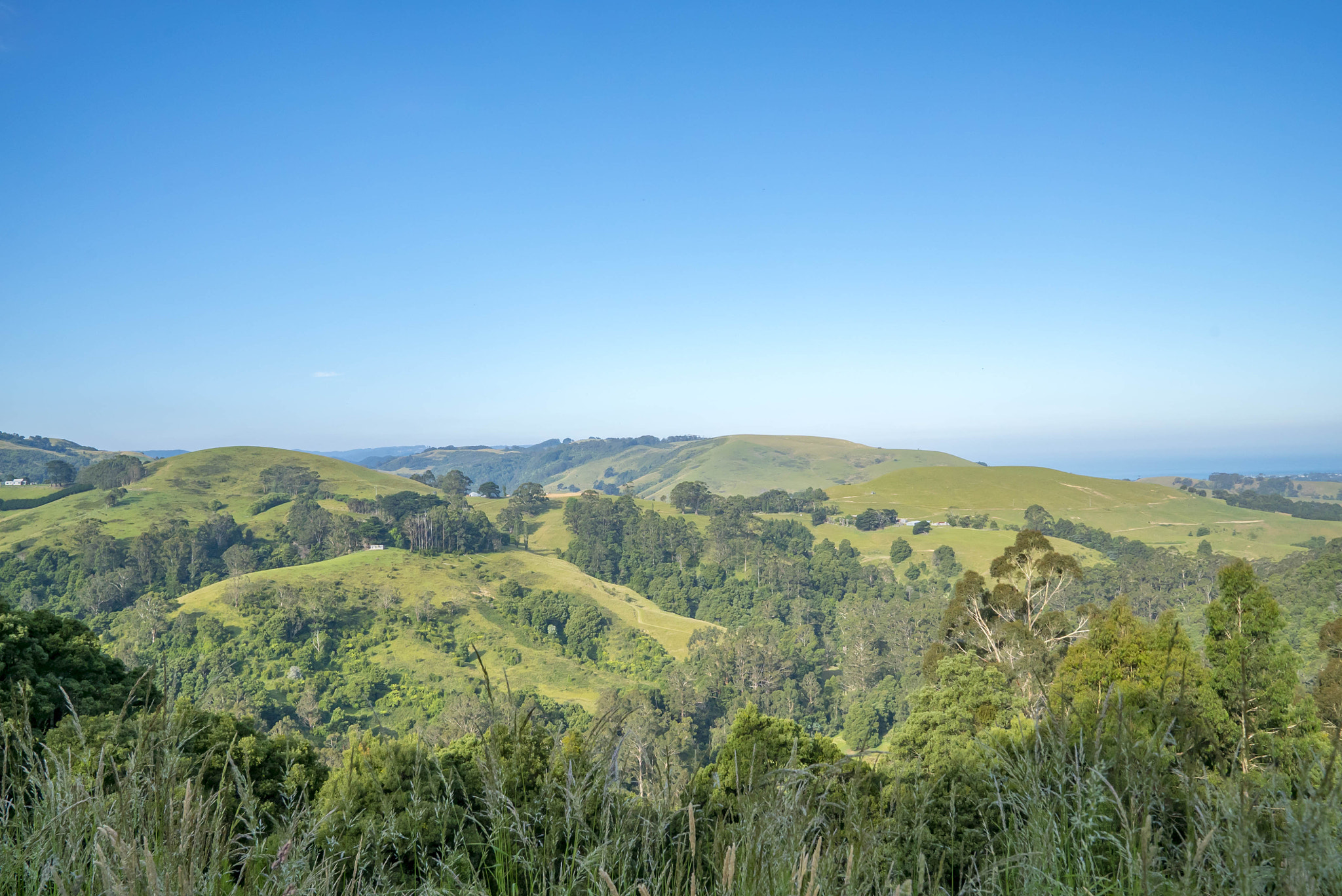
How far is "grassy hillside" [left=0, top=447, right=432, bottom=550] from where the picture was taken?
8694cm

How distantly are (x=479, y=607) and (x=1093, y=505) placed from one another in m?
109

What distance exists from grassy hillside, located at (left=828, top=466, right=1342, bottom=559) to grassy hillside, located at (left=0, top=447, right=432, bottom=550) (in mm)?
93186

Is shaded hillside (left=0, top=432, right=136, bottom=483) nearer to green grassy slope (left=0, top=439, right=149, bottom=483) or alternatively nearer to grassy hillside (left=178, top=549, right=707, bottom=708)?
green grassy slope (left=0, top=439, right=149, bottom=483)

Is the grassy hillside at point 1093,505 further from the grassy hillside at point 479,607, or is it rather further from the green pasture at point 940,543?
the grassy hillside at point 479,607

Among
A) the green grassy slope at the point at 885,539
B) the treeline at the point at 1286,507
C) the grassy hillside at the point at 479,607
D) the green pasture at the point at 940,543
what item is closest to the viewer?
the grassy hillside at the point at 479,607

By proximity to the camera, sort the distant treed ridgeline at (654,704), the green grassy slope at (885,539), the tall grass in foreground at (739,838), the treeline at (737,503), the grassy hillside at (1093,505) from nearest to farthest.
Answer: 1. the tall grass in foreground at (739,838)
2. the distant treed ridgeline at (654,704)
3. the green grassy slope at (885,539)
4. the grassy hillside at (1093,505)
5. the treeline at (737,503)

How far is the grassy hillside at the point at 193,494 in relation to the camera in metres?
86.9

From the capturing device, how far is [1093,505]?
124062 millimetres

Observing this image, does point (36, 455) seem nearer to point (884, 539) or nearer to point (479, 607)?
point (479, 607)

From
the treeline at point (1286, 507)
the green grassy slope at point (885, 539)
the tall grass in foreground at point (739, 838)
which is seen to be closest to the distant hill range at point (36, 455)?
the green grassy slope at point (885, 539)

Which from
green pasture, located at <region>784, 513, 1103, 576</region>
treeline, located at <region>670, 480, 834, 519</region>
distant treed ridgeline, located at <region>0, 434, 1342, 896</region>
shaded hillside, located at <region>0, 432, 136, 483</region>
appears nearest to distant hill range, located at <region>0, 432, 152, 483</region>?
shaded hillside, located at <region>0, 432, 136, 483</region>

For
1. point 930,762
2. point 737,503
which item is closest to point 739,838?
point 930,762

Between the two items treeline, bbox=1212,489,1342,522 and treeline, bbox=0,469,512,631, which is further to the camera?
treeline, bbox=1212,489,1342,522

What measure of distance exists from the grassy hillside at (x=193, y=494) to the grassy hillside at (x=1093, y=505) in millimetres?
93186
